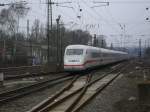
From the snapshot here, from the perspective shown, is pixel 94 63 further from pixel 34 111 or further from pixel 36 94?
pixel 34 111

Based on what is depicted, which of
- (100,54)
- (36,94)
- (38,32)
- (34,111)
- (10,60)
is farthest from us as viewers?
(38,32)

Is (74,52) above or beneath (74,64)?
above

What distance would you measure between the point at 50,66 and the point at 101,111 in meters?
27.3

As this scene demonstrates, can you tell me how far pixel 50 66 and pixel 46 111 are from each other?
2753 centimetres

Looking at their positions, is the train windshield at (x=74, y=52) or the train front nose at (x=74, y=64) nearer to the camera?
the train front nose at (x=74, y=64)

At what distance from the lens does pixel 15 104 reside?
15.3 m

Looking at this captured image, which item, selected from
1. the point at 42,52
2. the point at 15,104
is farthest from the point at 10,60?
the point at 15,104

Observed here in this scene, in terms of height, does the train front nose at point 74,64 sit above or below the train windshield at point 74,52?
below

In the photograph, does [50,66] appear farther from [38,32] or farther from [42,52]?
[38,32]

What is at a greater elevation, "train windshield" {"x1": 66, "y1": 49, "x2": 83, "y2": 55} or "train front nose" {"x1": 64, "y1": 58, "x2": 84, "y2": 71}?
"train windshield" {"x1": 66, "y1": 49, "x2": 83, "y2": 55}

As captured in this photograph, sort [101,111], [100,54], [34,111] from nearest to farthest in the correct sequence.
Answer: [34,111] < [101,111] < [100,54]

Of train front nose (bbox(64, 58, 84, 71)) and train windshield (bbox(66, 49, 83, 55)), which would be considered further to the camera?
train windshield (bbox(66, 49, 83, 55))

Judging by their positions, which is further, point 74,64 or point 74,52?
point 74,52

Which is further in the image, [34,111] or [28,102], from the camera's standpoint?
[28,102]
